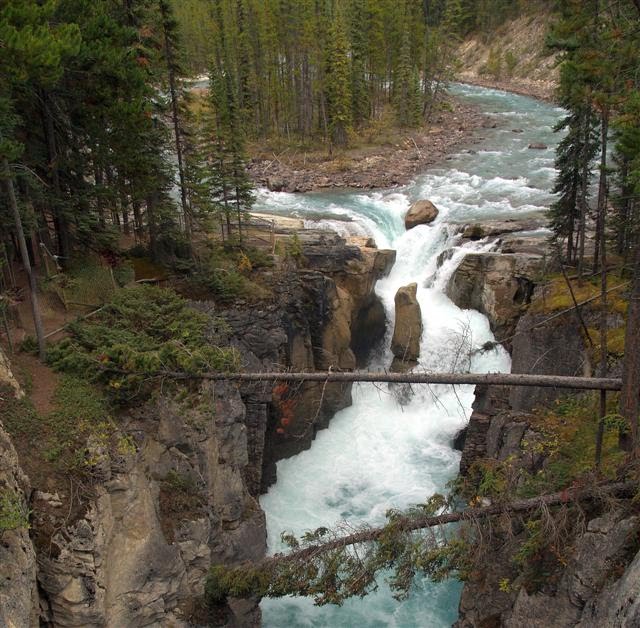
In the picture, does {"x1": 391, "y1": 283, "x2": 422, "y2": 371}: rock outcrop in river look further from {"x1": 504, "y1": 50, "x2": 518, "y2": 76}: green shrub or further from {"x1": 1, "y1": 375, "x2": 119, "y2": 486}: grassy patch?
{"x1": 504, "y1": 50, "x2": 518, "y2": 76}: green shrub

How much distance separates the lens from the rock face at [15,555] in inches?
346

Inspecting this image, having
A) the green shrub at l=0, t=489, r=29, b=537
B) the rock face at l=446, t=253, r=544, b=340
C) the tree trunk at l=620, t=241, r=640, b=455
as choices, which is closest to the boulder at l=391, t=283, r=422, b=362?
the rock face at l=446, t=253, r=544, b=340

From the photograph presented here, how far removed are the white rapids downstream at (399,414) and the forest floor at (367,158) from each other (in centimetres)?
269

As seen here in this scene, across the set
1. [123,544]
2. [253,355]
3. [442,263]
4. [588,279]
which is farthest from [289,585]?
[442,263]

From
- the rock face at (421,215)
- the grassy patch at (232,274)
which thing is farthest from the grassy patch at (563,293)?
the rock face at (421,215)

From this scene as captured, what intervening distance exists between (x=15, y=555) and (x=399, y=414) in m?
17.7

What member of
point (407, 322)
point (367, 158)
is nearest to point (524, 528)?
point (407, 322)

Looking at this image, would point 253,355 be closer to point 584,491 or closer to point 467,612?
point 467,612

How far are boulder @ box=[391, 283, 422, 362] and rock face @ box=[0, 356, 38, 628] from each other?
722 inches

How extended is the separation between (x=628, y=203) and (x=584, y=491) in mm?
16415

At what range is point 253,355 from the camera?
785 inches

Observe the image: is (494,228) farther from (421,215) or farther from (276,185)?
(276,185)

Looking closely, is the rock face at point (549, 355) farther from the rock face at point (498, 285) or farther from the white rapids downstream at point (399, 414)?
the rock face at point (498, 285)

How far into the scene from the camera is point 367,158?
47.6 m
